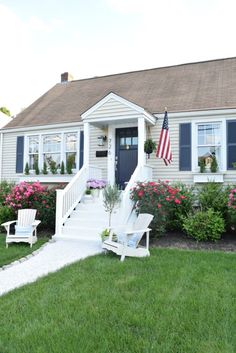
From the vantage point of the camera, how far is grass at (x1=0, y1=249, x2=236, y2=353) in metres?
2.74

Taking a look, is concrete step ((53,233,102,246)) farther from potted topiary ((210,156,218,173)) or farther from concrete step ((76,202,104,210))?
potted topiary ((210,156,218,173))

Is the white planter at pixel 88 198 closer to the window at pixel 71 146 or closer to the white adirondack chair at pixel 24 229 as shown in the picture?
the white adirondack chair at pixel 24 229

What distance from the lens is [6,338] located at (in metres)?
2.89

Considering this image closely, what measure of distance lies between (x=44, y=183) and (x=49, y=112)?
3.22 meters

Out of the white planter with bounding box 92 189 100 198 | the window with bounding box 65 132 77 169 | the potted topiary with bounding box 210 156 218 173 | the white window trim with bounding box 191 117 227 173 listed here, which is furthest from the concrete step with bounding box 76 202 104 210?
the potted topiary with bounding box 210 156 218 173

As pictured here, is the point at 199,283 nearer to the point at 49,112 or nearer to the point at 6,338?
the point at 6,338

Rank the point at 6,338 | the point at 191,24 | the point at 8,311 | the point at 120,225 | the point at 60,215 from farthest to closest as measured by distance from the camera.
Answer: the point at 191,24 → the point at 60,215 → the point at 120,225 → the point at 8,311 → the point at 6,338

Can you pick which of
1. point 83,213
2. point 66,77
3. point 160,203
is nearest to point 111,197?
point 160,203

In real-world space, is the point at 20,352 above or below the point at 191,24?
below

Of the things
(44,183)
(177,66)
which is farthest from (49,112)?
(177,66)

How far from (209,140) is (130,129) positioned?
274 centimetres

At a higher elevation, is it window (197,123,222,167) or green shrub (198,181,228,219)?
window (197,123,222,167)

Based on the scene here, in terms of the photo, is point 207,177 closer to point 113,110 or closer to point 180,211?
point 180,211

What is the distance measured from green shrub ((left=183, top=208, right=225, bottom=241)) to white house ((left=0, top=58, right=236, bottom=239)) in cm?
164
